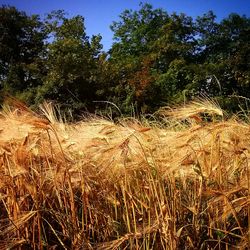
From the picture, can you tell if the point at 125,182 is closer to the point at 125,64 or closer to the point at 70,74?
the point at 70,74

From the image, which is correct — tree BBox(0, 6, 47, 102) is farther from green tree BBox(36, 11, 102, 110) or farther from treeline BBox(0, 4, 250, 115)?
green tree BBox(36, 11, 102, 110)

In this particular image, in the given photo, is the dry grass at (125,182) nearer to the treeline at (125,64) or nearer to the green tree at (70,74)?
the treeline at (125,64)

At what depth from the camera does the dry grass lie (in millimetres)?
2340

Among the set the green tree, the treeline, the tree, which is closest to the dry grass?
the treeline

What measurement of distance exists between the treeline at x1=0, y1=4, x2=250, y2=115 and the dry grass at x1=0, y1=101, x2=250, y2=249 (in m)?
10.0

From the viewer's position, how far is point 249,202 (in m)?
2.09

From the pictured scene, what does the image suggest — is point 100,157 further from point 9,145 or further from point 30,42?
point 30,42

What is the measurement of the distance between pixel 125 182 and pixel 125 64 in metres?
17.0

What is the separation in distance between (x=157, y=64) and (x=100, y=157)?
67.4 ft

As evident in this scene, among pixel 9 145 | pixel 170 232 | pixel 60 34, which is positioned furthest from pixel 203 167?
pixel 60 34

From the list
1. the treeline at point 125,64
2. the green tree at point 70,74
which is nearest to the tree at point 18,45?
the treeline at point 125,64

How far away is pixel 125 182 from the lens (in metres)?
2.35

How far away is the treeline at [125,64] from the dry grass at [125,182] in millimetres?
10047

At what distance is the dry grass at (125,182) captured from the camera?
2.34 meters
